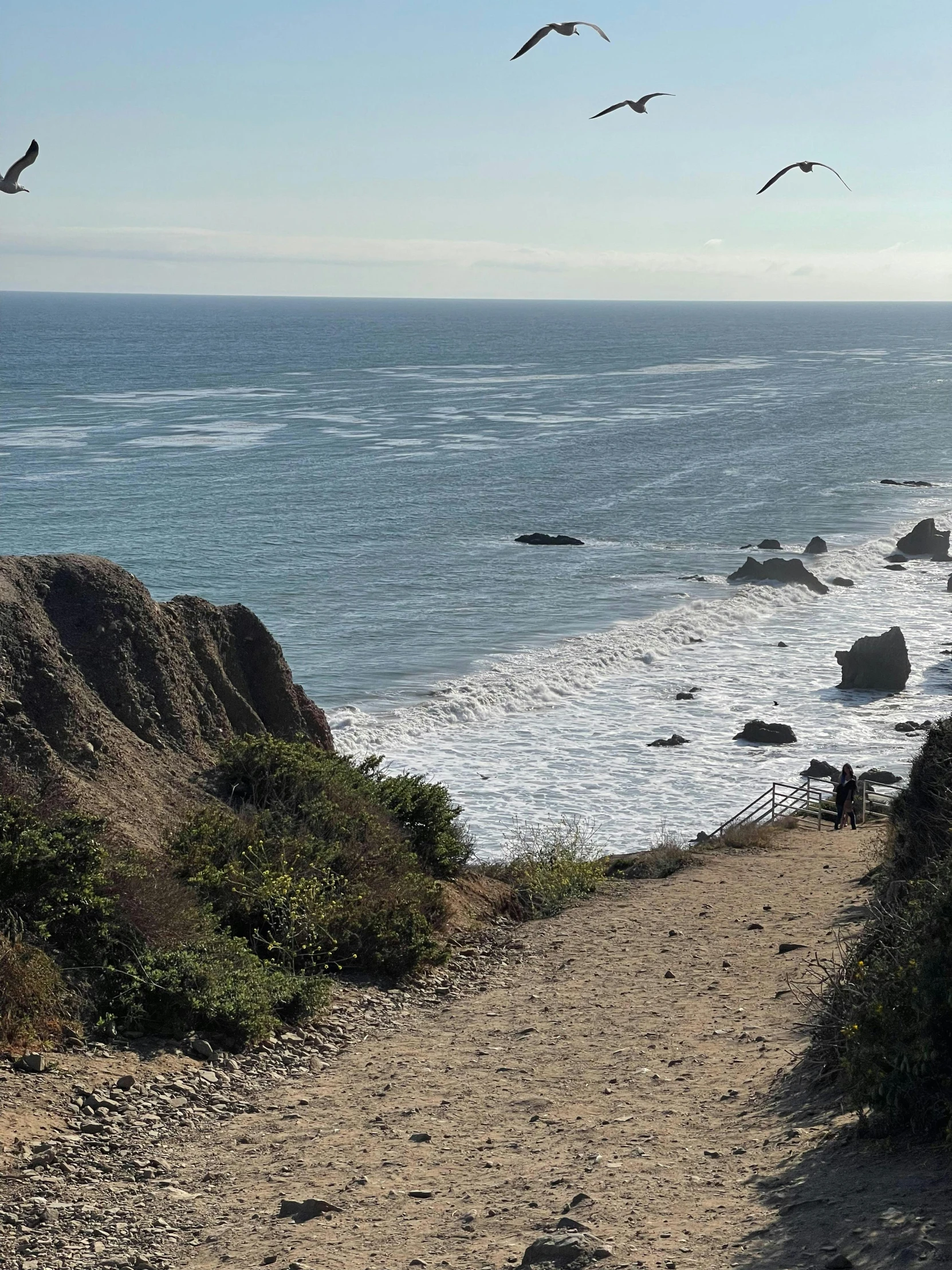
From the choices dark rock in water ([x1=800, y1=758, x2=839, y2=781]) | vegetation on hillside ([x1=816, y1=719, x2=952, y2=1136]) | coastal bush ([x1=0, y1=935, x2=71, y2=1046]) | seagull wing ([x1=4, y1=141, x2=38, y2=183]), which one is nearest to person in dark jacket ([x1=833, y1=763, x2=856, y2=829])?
dark rock in water ([x1=800, y1=758, x2=839, y2=781])

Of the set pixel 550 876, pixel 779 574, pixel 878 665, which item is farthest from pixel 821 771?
pixel 779 574

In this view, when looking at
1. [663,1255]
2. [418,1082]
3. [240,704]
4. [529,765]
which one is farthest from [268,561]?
[663,1255]

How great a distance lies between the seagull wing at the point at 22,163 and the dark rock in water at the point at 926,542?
52412 millimetres

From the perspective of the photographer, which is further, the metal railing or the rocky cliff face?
the metal railing

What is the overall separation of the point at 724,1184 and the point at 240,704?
36.0ft

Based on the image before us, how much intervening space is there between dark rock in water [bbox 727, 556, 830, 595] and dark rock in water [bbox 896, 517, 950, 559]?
753cm

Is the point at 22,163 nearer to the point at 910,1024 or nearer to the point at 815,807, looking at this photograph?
the point at 910,1024

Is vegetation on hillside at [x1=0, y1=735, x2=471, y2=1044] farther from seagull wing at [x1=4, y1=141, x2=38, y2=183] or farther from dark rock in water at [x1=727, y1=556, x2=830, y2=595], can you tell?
dark rock in water at [x1=727, y1=556, x2=830, y2=595]

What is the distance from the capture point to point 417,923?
13.2 m

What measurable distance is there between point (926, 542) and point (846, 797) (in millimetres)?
36990

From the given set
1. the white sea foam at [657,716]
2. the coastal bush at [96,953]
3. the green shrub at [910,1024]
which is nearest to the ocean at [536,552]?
the white sea foam at [657,716]

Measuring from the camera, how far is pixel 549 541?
56906 millimetres

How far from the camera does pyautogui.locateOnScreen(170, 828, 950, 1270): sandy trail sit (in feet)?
21.4

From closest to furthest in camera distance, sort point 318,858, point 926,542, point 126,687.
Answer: point 318,858 → point 126,687 → point 926,542
